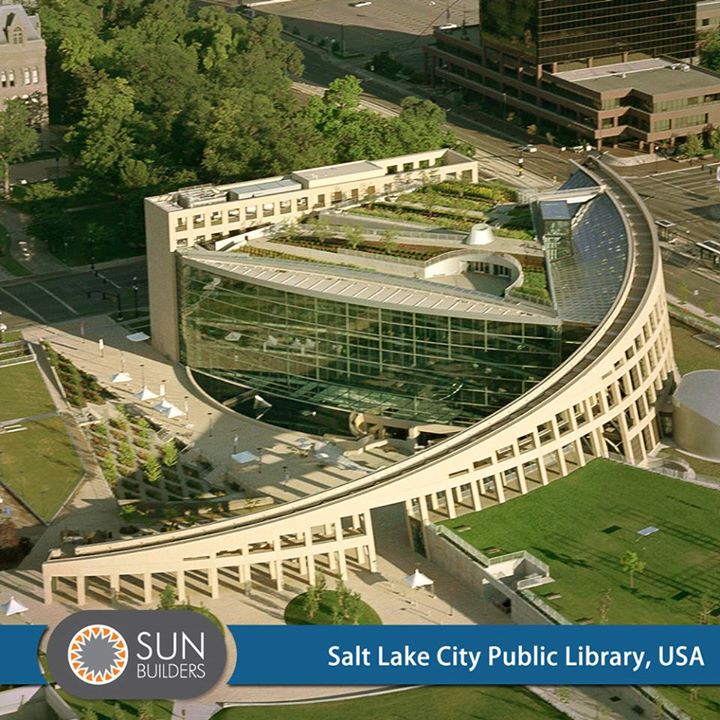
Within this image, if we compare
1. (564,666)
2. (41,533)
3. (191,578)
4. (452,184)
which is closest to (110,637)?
(564,666)

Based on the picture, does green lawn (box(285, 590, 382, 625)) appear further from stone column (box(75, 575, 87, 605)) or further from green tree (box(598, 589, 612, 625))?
green tree (box(598, 589, 612, 625))

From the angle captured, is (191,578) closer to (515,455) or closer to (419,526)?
(419,526)

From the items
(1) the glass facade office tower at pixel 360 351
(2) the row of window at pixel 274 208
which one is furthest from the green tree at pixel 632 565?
(2) the row of window at pixel 274 208

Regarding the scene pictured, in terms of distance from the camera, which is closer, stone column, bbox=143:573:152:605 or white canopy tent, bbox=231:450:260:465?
stone column, bbox=143:573:152:605

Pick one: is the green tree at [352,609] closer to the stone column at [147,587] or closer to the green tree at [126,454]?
the stone column at [147,587]

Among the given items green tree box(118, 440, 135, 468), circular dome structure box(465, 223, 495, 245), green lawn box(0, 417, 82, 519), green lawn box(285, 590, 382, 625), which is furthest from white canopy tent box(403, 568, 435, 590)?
circular dome structure box(465, 223, 495, 245)
